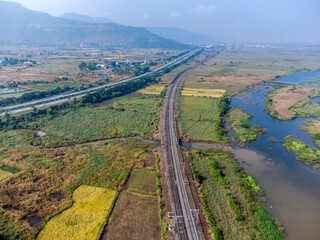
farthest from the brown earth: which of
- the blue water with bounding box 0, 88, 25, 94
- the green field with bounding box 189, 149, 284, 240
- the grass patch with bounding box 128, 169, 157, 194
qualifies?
the blue water with bounding box 0, 88, 25, 94

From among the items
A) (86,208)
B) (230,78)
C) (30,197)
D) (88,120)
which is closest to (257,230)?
(86,208)

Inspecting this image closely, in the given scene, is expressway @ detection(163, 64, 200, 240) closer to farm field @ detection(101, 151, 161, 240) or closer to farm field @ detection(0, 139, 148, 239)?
farm field @ detection(101, 151, 161, 240)

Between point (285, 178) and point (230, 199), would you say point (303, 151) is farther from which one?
point (230, 199)

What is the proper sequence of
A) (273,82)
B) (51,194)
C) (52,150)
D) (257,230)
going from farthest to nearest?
(273,82)
(52,150)
(51,194)
(257,230)

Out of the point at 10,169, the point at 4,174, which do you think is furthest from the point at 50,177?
the point at 10,169

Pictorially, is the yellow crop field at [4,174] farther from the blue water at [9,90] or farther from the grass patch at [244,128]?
the blue water at [9,90]

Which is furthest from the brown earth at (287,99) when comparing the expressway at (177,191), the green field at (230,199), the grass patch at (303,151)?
the expressway at (177,191)

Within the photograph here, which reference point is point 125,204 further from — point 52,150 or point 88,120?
point 88,120
